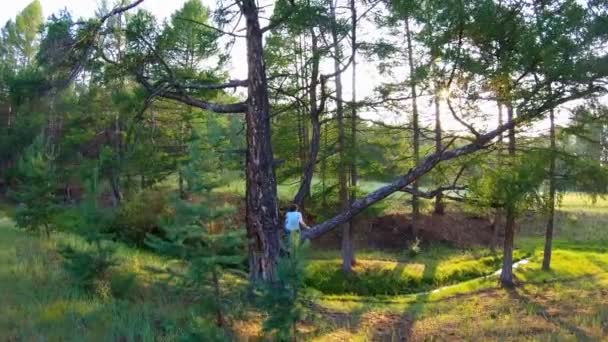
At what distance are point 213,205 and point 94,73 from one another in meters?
4.31

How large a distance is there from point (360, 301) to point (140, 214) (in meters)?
7.61

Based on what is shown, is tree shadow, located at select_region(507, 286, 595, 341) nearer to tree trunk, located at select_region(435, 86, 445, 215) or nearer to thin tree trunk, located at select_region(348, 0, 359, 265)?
tree trunk, located at select_region(435, 86, 445, 215)

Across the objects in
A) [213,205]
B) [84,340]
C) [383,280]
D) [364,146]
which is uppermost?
[364,146]

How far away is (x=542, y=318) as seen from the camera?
8.55 m

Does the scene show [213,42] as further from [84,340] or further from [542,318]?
[542,318]

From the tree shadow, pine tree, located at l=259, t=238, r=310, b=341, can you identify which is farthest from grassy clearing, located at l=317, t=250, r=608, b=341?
pine tree, located at l=259, t=238, r=310, b=341

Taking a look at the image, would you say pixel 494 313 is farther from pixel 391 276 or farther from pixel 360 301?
pixel 391 276

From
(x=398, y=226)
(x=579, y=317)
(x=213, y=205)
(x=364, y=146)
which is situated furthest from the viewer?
(x=398, y=226)

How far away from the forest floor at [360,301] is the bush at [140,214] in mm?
3672

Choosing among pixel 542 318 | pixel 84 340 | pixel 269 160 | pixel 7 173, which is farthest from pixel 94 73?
pixel 7 173

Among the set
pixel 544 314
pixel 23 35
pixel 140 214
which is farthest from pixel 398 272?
pixel 23 35

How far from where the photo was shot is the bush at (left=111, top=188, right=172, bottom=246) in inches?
630

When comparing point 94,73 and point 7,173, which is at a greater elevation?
point 94,73

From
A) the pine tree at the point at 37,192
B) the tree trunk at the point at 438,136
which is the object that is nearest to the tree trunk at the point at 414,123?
the tree trunk at the point at 438,136
